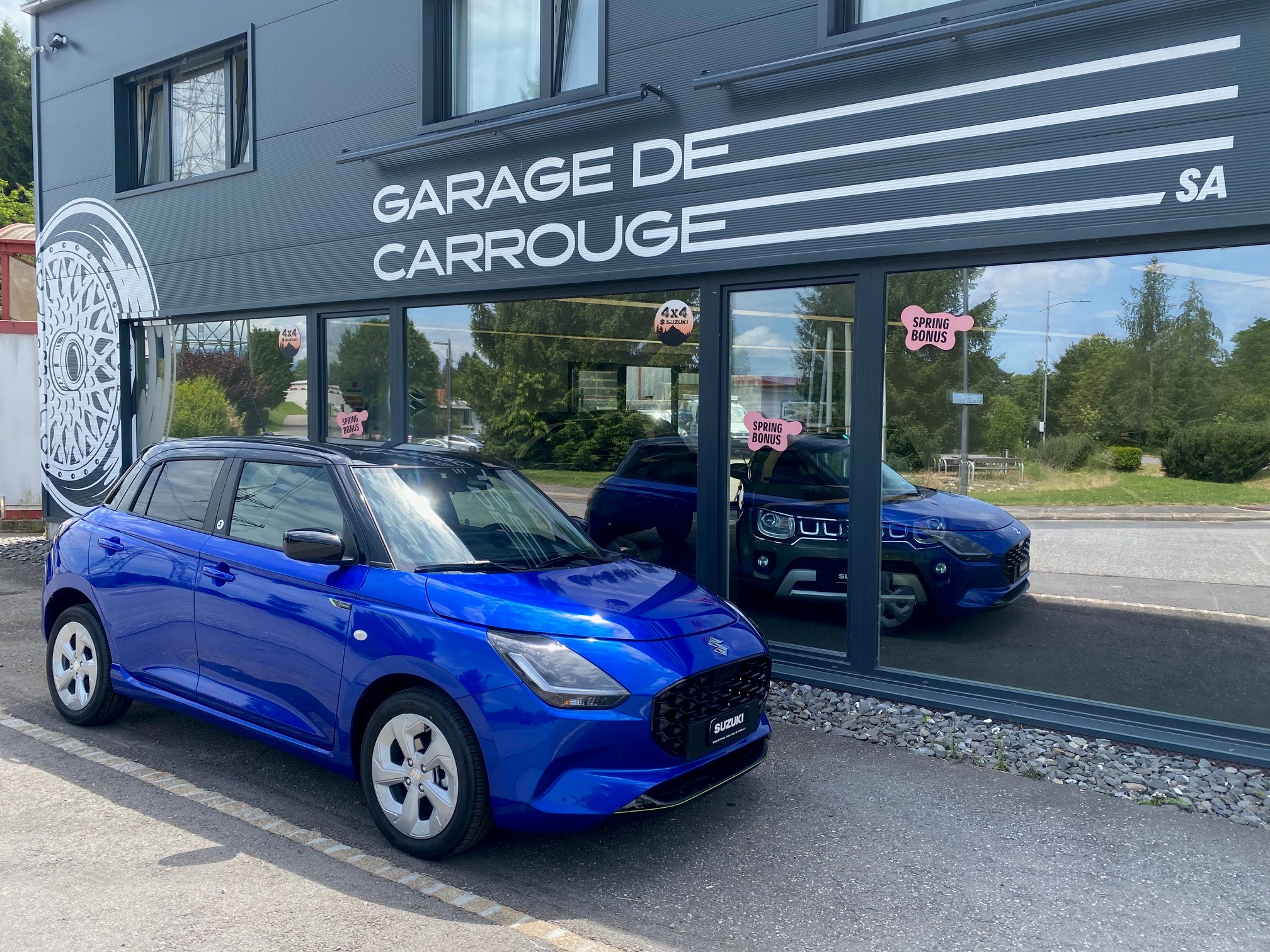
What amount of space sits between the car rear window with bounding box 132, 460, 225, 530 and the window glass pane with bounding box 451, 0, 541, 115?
15.4 feet

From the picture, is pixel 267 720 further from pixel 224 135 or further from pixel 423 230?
pixel 224 135

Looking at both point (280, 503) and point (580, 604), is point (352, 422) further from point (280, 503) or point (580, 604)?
point (580, 604)

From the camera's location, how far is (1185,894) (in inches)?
164

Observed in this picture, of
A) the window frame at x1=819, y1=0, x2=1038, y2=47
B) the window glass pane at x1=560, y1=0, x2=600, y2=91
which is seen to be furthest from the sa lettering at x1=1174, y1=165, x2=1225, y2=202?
the window glass pane at x1=560, y1=0, x2=600, y2=91

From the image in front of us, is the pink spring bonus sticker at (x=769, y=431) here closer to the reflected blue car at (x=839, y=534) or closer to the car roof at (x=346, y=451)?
the reflected blue car at (x=839, y=534)

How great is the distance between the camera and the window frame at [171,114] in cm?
1082

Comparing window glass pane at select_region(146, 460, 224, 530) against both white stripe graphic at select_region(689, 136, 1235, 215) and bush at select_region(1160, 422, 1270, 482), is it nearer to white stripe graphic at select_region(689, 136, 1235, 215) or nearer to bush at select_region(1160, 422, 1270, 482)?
white stripe graphic at select_region(689, 136, 1235, 215)

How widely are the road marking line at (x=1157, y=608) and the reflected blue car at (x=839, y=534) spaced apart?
7.7 inches

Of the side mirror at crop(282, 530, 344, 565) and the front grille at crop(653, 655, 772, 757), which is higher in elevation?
the side mirror at crop(282, 530, 344, 565)

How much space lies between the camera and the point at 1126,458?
19.4 ft

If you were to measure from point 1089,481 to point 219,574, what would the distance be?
188 inches

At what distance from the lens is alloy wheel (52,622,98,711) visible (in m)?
5.82

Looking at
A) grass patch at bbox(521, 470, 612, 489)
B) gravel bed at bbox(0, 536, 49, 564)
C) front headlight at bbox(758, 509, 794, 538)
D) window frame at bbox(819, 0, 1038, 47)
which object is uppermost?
window frame at bbox(819, 0, 1038, 47)

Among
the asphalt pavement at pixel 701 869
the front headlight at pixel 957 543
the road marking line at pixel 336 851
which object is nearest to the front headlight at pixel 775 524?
the front headlight at pixel 957 543
